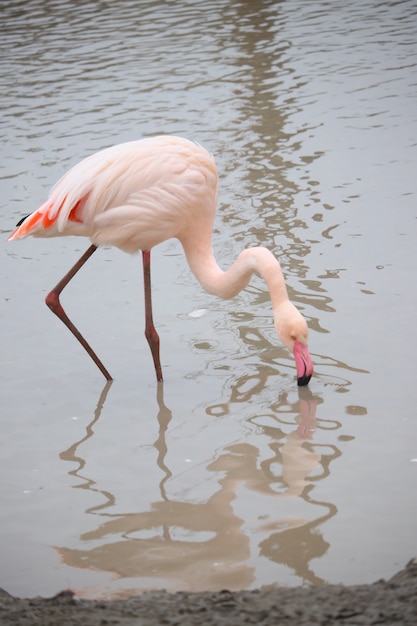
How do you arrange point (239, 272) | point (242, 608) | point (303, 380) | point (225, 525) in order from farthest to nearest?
point (239, 272) < point (303, 380) < point (225, 525) < point (242, 608)

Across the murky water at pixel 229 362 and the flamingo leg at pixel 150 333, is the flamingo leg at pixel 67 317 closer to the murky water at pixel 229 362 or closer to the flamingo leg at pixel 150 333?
the murky water at pixel 229 362

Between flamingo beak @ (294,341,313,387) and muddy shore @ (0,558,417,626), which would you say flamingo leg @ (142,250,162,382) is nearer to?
flamingo beak @ (294,341,313,387)

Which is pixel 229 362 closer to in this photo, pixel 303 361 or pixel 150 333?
pixel 150 333

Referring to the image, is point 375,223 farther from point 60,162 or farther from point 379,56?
point 379,56

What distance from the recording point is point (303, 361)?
4.99 metres

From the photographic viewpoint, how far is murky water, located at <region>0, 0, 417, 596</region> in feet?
12.7

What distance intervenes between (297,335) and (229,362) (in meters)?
0.78

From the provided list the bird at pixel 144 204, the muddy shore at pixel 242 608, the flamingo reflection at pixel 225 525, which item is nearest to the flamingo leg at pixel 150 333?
the bird at pixel 144 204

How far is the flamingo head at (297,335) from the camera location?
491 cm

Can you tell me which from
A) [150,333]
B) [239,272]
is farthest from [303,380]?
[150,333]

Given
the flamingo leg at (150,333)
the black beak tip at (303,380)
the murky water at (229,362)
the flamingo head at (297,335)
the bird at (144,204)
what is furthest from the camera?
the flamingo leg at (150,333)

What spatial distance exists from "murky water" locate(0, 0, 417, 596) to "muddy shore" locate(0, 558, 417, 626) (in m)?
0.31

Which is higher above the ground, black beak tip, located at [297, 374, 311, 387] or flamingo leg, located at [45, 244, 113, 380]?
flamingo leg, located at [45, 244, 113, 380]

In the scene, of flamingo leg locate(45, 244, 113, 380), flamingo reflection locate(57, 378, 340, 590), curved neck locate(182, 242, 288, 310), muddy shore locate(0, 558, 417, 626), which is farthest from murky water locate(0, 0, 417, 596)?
curved neck locate(182, 242, 288, 310)
